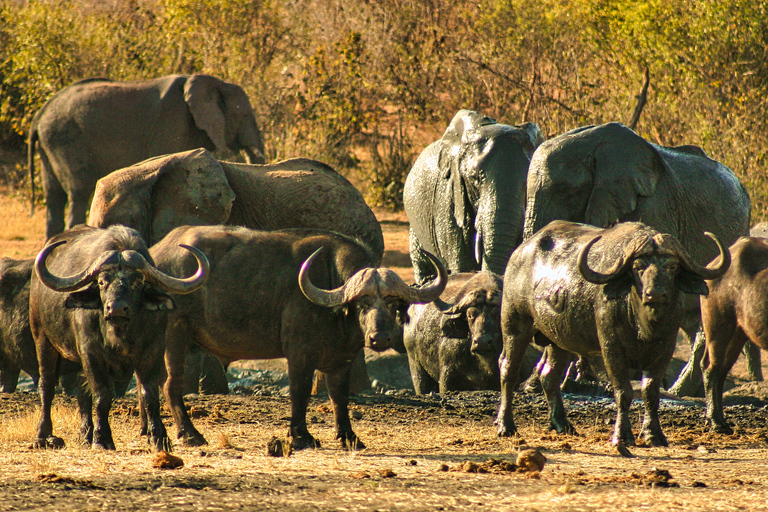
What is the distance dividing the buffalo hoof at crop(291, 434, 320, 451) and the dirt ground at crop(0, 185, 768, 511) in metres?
0.15

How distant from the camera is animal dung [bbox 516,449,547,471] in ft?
A: 24.1

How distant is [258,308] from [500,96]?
58.1ft

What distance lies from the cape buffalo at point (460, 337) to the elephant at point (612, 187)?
46.9 inches

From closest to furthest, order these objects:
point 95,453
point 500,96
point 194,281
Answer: point 95,453 < point 194,281 < point 500,96

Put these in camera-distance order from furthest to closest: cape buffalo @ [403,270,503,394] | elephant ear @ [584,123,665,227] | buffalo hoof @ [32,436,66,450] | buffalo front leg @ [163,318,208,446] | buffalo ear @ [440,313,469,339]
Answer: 1. elephant ear @ [584,123,665,227]
2. buffalo ear @ [440,313,469,339]
3. cape buffalo @ [403,270,503,394]
4. buffalo front leg @ [163,318,208,446]
5. buffalo hoof @ [32,436,66,450]

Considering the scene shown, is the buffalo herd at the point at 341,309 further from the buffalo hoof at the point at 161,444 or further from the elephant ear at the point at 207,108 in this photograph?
the elephant ear at the point at 207,108

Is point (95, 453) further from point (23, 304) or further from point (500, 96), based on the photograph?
point (500, 96)

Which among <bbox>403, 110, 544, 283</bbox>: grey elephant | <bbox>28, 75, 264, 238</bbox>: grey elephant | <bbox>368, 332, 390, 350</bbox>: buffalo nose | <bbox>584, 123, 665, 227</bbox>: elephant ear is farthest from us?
<bbox>28, 75, 264, 238</bbox>: grey elephant

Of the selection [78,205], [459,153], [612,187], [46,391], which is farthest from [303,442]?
[78,205]

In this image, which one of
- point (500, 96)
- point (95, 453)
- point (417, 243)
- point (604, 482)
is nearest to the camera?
point (604, 482)

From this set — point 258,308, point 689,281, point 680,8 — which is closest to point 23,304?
point 258,308

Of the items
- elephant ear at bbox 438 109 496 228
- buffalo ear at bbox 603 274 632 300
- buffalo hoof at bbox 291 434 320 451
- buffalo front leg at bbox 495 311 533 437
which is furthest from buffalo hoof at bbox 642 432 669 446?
elephant ear at bbox 438 109 496 228

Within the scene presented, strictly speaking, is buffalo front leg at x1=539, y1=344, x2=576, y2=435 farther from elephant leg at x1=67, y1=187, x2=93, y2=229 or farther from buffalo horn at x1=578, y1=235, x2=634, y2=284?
elephant leg at x1=67, y1=187, x2=93, y2=229

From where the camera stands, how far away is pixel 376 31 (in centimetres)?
2748
